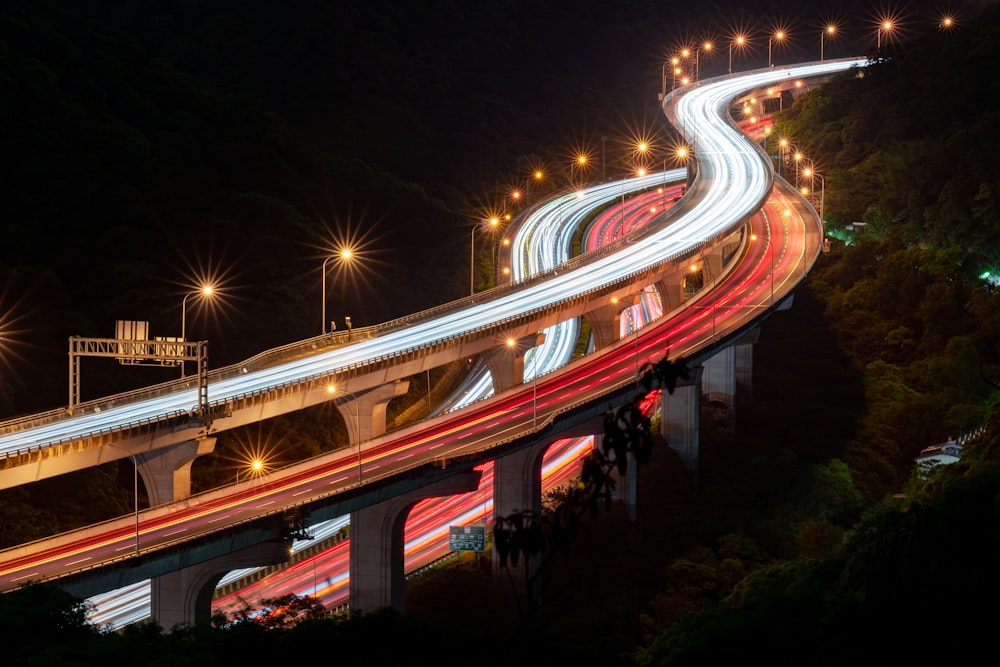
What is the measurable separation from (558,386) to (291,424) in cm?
2534

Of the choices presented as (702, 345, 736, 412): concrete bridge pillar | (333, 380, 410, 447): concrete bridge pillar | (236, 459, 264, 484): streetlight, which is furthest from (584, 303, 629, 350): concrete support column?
(333, 380, 410, 447): concrete bridge pillar

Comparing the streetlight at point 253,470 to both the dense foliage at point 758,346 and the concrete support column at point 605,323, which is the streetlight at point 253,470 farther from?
the concrete support column at point 605,323

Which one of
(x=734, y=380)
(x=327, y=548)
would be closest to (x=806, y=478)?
(x=734, y=380)

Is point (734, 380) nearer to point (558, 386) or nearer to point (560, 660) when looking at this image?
point (558, 386)

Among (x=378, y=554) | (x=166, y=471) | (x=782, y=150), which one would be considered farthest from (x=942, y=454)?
(x=782, y=150)

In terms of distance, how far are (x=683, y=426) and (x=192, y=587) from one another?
48.9 meters

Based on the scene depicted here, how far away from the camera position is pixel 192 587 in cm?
6931

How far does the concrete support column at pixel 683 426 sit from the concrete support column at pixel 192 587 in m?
45.5

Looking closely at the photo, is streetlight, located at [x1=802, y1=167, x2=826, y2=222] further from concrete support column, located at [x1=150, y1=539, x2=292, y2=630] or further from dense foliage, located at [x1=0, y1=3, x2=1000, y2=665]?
concrete support column, located at [x1=150, y1=539, x2=292, y2=630]

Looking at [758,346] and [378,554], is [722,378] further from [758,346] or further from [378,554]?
[378,554]

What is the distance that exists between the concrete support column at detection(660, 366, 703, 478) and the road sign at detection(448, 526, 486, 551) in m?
27.4

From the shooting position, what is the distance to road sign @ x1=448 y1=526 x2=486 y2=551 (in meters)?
85.4

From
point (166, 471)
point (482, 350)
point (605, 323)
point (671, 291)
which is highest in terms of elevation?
point (671, 291)

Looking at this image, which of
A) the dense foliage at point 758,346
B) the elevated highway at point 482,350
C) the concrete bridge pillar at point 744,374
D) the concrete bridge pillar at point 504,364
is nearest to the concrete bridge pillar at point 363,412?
the elevated highway at point 482,350
